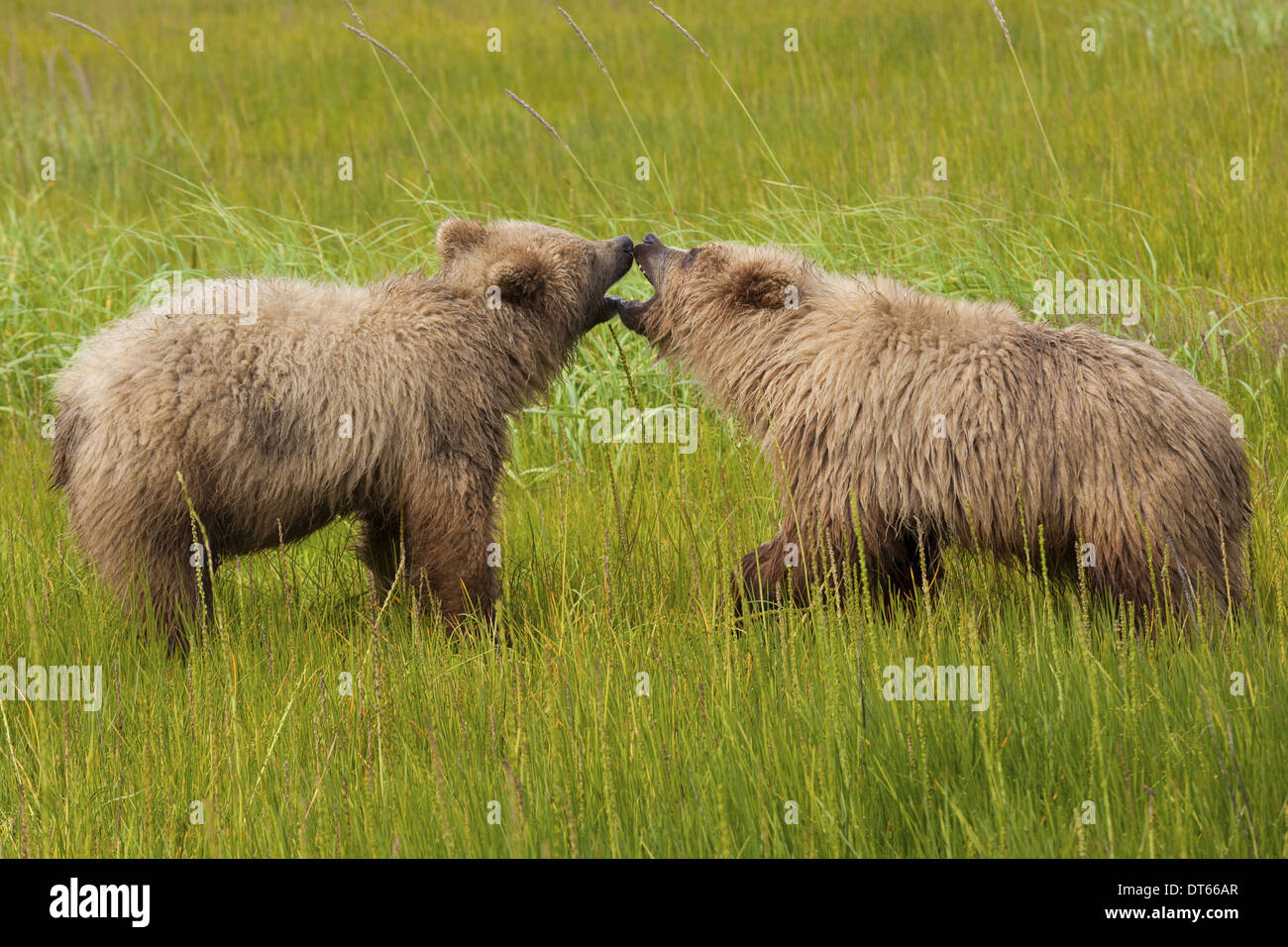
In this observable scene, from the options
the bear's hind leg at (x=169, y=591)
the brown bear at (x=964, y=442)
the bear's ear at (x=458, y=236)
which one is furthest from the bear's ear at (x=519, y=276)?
the bear's hind leg at (x=169, y=591)

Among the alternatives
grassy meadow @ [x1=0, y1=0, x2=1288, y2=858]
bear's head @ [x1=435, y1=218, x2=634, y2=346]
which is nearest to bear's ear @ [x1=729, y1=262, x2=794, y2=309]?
grassy meadow @ [x1=0, y1=0, x2=1288, y2=858]

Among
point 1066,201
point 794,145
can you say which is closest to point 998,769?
point 1066,201

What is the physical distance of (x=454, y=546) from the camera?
4812 mm

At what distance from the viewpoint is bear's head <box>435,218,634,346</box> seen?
5.26m

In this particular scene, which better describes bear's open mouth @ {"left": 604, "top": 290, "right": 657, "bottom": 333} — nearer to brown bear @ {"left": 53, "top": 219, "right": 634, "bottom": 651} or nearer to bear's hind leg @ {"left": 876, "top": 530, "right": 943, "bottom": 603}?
brown bear @ {"left": 53, "top": 219, "right": 634, "bottom": 651}

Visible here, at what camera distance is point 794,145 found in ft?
33.3

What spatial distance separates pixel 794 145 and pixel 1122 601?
6.78 m

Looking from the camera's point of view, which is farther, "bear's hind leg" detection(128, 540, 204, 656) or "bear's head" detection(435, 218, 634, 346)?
"bear's head" detection(435, 218, 634, 346)

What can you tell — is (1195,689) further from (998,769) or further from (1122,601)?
(998,769)

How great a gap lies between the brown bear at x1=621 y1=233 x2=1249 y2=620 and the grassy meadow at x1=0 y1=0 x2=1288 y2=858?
216 millimetres

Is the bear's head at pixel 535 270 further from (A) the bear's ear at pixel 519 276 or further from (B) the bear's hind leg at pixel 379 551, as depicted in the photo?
(B) the bear's hind leg at pixel 379 551

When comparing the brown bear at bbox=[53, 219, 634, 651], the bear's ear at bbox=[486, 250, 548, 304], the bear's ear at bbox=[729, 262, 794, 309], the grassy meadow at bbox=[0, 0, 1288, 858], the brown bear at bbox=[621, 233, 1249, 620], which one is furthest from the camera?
the bear's ear at bbox=[486, 250, 548, 304]

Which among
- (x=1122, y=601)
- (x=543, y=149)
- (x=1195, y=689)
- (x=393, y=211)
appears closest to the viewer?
(x=1195, y=689)

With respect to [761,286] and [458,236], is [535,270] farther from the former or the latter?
[761,286]
